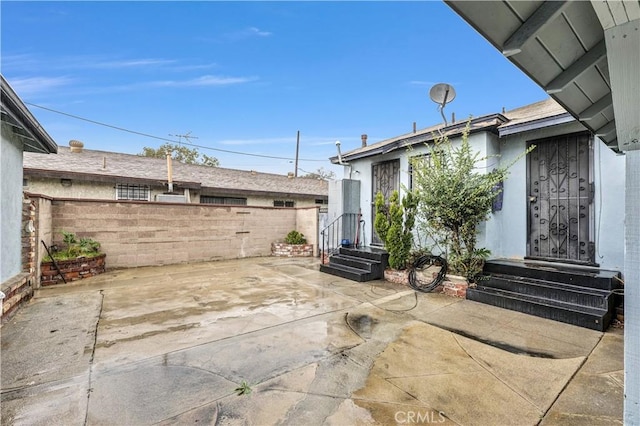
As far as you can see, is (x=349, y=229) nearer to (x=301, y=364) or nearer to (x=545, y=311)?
(x=545, y=311)

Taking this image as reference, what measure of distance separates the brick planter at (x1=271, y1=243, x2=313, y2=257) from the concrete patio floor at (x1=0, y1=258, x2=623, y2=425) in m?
5.22

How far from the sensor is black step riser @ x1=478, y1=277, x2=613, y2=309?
380cm

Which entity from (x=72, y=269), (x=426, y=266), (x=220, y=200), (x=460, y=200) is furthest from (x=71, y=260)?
(x=460, y=200)

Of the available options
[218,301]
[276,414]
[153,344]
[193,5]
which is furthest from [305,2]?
[276,414]

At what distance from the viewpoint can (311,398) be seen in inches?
86.7

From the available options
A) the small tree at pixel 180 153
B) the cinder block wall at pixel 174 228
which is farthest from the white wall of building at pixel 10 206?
the small tree at pixel 180 153

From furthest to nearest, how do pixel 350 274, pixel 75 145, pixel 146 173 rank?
pixel 75 145 → pixel 146 173 → pixel 350 274

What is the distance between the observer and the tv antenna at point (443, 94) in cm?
691

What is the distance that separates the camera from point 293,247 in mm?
10164

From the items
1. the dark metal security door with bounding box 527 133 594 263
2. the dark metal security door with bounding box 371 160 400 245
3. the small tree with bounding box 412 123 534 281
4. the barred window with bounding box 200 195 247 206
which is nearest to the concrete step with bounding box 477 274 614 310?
the small tree with bounding box 412 123 534 281

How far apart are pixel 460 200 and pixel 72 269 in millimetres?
8523

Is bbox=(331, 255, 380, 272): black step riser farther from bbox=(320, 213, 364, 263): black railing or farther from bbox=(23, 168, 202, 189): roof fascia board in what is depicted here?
bbox=(23, 168, 202, 189): roof fascia board

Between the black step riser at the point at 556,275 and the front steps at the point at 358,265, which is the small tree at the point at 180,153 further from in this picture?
the black step riser at the point at 556,275

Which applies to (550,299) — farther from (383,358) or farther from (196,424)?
(196,424)
